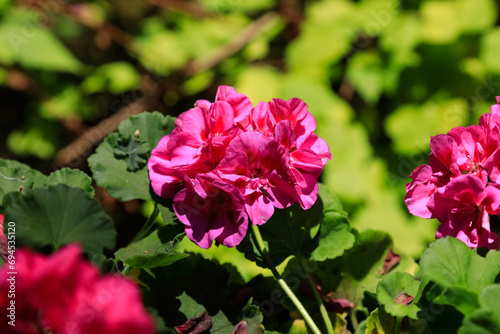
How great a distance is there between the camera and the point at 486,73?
1.82m

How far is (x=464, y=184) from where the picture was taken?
0.57 m

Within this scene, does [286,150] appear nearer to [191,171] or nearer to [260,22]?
[191,171]

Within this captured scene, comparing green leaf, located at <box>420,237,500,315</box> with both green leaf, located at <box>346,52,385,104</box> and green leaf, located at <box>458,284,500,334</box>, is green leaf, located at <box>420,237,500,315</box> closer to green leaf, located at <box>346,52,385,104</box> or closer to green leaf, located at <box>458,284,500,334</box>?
green leaf, located at <box>458,284,500,334</box>

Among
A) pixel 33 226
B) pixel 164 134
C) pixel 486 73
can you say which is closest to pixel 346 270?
pixel 164 134

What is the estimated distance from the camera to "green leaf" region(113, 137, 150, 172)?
71 centimetres

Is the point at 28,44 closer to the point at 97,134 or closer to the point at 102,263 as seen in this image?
the point at 97,134

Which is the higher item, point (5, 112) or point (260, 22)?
point (260, 22)

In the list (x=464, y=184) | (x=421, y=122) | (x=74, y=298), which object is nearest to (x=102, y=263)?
(x=74, y=298)

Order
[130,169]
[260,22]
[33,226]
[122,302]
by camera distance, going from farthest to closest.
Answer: [260,22] < [130,169] < [33,226] < [122,302]

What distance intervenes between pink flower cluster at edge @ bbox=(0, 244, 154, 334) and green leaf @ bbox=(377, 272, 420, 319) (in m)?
0.30

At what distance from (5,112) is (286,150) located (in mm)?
2259

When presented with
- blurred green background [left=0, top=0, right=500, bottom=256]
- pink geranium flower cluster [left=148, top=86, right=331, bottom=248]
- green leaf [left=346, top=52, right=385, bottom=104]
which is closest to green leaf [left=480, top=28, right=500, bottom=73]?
blurred green background [left=0, top=0, right=500, bottom=256]

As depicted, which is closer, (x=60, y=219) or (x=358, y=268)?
(x=60, y=219)

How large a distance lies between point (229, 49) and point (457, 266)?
1703mm
